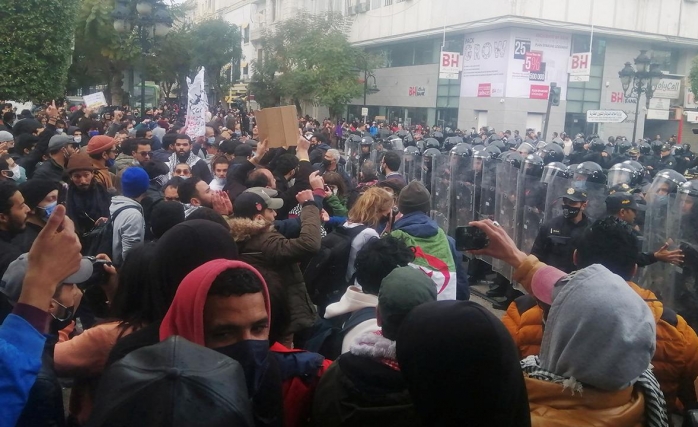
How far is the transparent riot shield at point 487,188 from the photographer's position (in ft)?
27.3

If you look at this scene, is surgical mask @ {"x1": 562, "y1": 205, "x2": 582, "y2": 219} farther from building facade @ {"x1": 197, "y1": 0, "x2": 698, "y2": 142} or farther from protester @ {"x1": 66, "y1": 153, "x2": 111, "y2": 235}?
building facade @ {"x1": 197, "y1": 0, "x2": 698, "y2": 142}

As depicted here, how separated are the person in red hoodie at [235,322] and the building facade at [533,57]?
32.4 metres

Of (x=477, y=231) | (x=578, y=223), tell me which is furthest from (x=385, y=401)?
(x=578, y=223)

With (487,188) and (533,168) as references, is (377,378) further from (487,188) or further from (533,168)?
(487,188)

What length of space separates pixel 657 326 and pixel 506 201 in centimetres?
491

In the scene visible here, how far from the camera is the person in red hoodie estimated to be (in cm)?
199

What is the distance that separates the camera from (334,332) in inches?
124

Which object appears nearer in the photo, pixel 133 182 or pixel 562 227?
pixel 133 182

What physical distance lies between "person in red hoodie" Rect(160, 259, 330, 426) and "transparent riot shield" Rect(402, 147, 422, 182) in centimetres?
832

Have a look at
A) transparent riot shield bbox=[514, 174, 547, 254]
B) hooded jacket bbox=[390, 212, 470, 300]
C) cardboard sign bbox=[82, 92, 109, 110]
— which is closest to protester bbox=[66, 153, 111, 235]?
hooded jacket bbox=[390, 212, 470, 300]

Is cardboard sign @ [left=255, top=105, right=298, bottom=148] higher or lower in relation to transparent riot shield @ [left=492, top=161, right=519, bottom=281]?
higher

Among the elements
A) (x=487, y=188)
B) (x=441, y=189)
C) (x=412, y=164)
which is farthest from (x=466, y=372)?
(x=412, y=164)

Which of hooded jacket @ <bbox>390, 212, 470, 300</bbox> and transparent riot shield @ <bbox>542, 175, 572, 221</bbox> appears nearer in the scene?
hooded jacket @ <bbox>390, 212, 470, 300</bbox>

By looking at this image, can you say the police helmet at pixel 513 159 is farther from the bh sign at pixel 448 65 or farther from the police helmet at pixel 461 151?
the bh sign at pixel 448 65
